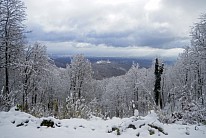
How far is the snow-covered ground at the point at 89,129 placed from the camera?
5.45 metres

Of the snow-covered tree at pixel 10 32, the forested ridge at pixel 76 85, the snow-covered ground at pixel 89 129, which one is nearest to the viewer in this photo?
the snow-covered ground at pixel 89 129

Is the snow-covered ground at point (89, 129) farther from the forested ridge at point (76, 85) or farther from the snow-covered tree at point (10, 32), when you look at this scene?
the snow-covered tree at point (10, 32)

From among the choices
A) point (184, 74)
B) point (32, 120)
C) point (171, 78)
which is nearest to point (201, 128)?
point (32, 120)

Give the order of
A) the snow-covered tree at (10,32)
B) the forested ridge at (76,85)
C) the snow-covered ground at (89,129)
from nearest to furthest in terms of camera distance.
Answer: the snow-covered ground at (89,129), the forested ridge at (76,85), the snow-covered tree at (10,32)

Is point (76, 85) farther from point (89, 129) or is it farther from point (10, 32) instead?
point (89, 129)

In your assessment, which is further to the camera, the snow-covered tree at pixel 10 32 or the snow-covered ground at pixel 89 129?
the snow-covered tree at pixel 10 32

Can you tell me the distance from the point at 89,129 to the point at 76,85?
34.0 metres

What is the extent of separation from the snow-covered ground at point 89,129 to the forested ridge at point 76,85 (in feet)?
3.99

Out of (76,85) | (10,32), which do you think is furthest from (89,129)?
→ (76,85)

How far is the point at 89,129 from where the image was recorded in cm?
597

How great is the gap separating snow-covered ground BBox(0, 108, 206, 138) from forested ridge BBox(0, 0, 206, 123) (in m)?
1.22

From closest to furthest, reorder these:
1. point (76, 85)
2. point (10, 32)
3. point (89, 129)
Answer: point (89, 129) → point (10, 32) → point (76, 85)

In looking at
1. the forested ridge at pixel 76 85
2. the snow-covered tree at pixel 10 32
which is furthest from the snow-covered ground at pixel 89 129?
the snow-covered tree at pixel 10 32

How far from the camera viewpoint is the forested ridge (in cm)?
829
